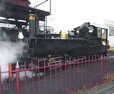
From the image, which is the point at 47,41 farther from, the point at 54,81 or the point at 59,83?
the point at 59,83

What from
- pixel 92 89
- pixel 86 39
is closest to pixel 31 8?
pixel 86 39

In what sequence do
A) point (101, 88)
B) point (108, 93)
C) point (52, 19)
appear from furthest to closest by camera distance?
point (52, 19) → point (101, 88) → point (108, 93)

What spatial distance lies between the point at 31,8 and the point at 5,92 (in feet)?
16.8

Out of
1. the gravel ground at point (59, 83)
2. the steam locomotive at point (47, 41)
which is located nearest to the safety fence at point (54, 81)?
the gravel ground at point (59, 83)

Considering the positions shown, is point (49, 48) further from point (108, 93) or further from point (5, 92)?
point (108, 93)

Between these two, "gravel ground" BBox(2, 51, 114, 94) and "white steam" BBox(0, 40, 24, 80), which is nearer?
"gravel ground" BBox(2, 51, 114, 94)

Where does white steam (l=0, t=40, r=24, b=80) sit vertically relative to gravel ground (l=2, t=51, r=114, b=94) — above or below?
above

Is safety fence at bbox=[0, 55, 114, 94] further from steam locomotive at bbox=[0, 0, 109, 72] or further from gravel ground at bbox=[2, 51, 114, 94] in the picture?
steam locomotive at bbox=[0, 0, 109, 72]

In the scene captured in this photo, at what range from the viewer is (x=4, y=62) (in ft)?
15.1

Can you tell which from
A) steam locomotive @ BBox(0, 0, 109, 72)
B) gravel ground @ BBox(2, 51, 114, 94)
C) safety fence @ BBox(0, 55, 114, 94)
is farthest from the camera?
steam locomotive @ BBox(0, 0, 109, 72)

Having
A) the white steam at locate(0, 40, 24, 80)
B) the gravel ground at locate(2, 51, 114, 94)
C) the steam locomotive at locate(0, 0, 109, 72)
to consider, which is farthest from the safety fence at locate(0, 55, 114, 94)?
the white steam at locate(0, 40, 24, 80)

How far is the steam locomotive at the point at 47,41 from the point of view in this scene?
536cm

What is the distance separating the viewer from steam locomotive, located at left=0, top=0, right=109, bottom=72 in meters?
5.36

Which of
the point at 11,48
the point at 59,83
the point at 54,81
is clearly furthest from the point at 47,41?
the point at 59,83
